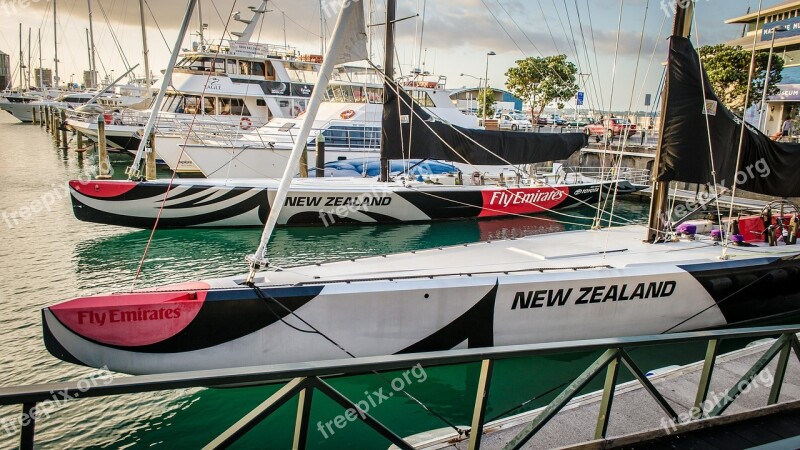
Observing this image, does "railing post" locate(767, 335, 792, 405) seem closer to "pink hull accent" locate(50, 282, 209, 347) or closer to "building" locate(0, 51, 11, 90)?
"pink hull accent" locate(50, 282, 209, 347)

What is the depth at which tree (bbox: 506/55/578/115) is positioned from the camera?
138 ft

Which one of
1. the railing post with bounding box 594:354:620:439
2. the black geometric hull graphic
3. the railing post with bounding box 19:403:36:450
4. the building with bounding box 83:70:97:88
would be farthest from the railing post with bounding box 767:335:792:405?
the building with bounding box 83:70:97:88

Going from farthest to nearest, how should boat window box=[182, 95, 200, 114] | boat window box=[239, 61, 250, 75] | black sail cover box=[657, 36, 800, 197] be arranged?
1. boat window box=[239, 61, 250, 75]
2. boat window box=[182, 95, 200, 114]
3. black sail cover box=[657, 36, 800, 197]

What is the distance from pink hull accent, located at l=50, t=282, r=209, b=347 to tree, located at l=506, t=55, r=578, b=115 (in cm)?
3976

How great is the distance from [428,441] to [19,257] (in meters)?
12.4

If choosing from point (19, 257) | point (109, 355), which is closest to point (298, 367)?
point (109, 355)

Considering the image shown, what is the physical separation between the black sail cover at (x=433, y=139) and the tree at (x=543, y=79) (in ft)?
96.2

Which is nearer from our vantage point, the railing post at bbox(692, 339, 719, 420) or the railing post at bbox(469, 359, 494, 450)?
the railing post at bbox(469, 359, 494, 450)

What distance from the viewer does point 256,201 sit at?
15.4 m

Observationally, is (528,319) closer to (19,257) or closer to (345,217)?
(345,217)

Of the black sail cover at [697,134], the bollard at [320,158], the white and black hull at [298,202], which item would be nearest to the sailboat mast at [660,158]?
the black sail cover at [697,134]
